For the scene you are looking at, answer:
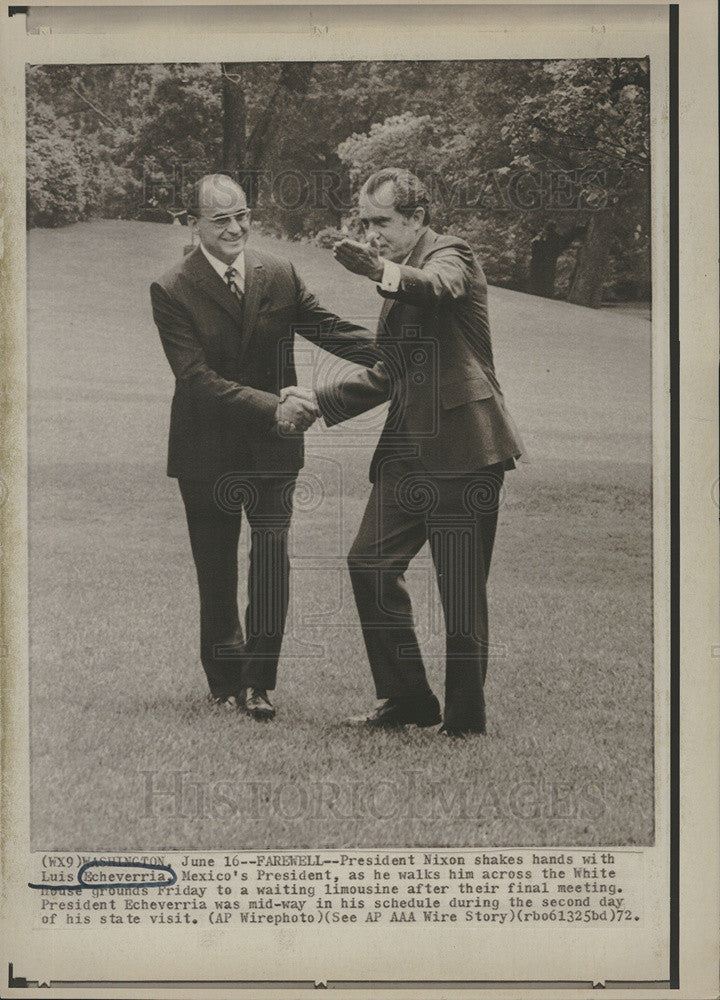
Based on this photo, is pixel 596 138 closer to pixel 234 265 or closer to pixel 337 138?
pixel 337 138

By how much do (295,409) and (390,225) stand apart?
99 cm

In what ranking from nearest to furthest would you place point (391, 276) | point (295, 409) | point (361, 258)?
point (391, 276), point (361, 258), point (295, 409)

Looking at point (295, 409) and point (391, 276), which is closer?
point (391, 276)

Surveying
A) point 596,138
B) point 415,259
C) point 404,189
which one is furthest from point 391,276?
point 596,138

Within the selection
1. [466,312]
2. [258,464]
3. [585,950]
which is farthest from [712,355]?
[585,950]

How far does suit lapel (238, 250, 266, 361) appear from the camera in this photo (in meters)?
4.79

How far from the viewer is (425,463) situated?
4.75 m

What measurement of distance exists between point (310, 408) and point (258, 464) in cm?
37

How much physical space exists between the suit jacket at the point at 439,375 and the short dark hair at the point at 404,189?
0.48 feet

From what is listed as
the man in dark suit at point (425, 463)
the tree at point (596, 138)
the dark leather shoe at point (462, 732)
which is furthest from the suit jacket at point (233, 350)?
the dark leather shoe at point (462, 732)

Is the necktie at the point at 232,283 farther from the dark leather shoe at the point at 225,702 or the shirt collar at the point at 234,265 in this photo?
the dark leather shoe at the point at 225,702

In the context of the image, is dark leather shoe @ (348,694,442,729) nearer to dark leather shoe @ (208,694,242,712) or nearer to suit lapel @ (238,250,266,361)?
dark leather shoe @ (208,694,242,712)

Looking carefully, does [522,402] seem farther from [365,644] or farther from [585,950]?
[585,950]

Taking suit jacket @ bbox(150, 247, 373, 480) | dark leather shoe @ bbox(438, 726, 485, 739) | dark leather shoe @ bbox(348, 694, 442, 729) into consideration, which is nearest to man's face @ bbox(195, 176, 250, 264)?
suit jacket @ bbox(150, 247, 373, 480)
